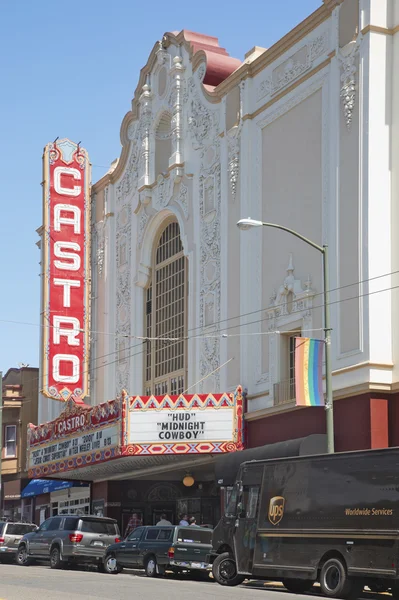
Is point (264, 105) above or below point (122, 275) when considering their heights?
above

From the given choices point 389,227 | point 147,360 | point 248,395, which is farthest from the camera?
point 147,360

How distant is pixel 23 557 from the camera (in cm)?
3300

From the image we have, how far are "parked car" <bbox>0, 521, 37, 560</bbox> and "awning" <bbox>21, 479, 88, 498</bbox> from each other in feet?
28.5

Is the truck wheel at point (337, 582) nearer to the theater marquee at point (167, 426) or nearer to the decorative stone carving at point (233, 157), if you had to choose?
the theater marquee at point (167, 426)

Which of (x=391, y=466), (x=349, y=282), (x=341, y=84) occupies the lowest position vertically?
(x=391, y=466)

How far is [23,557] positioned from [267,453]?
830 cm

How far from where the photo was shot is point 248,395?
33.2 meters

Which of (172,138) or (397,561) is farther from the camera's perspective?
(172,138)

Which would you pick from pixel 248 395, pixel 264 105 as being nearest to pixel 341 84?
pixel 264 105

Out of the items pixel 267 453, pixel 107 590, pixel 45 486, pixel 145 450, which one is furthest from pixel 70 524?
pixel 45 486

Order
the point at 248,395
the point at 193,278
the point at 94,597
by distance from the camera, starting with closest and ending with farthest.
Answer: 1. the point at 94,597
2. the point at 248,395
3. the point at 193,278

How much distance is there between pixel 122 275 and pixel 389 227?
634 inches

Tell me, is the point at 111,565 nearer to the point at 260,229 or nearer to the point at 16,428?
the point at 260,229

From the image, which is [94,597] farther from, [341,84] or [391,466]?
[341,84]
